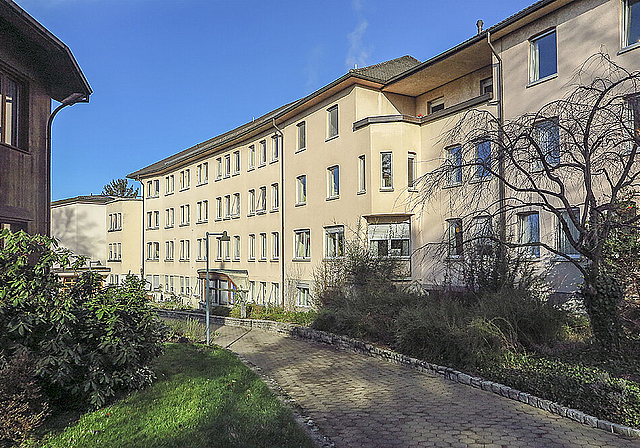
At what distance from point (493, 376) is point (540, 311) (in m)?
2.37

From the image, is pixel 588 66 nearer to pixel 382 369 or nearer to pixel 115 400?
pixel 382 369

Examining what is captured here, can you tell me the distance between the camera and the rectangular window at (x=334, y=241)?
81.3ft

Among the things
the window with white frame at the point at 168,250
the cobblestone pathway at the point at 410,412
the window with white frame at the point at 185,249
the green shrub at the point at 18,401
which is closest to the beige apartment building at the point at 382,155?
the window with white frame at the point at 185,249

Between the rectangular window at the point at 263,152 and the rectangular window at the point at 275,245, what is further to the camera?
the rectangular window at the point at 263,152

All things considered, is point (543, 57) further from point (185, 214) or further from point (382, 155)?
point (185, 214)

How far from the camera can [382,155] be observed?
23281 mm

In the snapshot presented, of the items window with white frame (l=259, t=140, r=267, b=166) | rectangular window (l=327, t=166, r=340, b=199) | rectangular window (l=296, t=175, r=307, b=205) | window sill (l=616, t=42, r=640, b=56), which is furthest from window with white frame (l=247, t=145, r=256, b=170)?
window sill (l=616, t=42, r=640, b=56)

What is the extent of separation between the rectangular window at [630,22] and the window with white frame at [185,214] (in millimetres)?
33870

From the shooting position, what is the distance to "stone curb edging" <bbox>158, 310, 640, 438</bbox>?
26.0 ft

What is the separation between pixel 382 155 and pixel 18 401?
18.6m

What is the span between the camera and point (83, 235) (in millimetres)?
56344

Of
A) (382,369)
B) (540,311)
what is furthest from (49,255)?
(540,311)

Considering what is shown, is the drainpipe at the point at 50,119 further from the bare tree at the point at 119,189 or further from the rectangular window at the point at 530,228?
the bare tree at the point at 119,189

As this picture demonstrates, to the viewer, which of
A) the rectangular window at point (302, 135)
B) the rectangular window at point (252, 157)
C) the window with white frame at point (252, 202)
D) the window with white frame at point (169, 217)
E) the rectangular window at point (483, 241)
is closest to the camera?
the rectangular window at point (483, 241)
